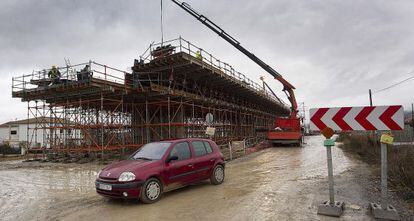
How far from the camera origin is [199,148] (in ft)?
31.0

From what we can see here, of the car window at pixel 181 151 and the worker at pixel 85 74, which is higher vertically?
the worker at pixel 85 74

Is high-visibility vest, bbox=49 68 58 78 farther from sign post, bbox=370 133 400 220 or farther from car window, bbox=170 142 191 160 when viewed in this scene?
sign post, bbox=370 133 400 220

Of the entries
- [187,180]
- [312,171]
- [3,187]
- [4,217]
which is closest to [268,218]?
[187,180]

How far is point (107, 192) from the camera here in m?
7.49

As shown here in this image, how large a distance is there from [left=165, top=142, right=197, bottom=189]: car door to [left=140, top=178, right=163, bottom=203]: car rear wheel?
405 mm

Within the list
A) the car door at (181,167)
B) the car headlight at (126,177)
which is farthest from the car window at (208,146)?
the car headlight at (126,177)

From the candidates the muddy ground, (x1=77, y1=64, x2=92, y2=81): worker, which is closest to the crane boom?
(x1=77, y1=64, x2=92, y2=81): worker

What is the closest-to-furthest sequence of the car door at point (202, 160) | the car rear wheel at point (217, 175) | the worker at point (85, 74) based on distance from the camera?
the car door at point (202, 160), the car rear wheel at point (217, 175), the worker at point (85, 74)

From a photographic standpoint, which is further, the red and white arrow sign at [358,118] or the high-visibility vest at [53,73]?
the high-visibility vest at [53,73]

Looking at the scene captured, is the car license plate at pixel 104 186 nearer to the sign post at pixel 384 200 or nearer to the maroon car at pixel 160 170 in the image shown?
the maroon car at pixel 160 170

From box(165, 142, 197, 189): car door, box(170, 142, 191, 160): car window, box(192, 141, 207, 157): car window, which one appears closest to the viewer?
box(165, 142, 197, 189): car door

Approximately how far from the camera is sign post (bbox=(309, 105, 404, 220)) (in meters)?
6.12

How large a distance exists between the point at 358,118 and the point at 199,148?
4412 mm

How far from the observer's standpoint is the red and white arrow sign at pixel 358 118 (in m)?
6.37
